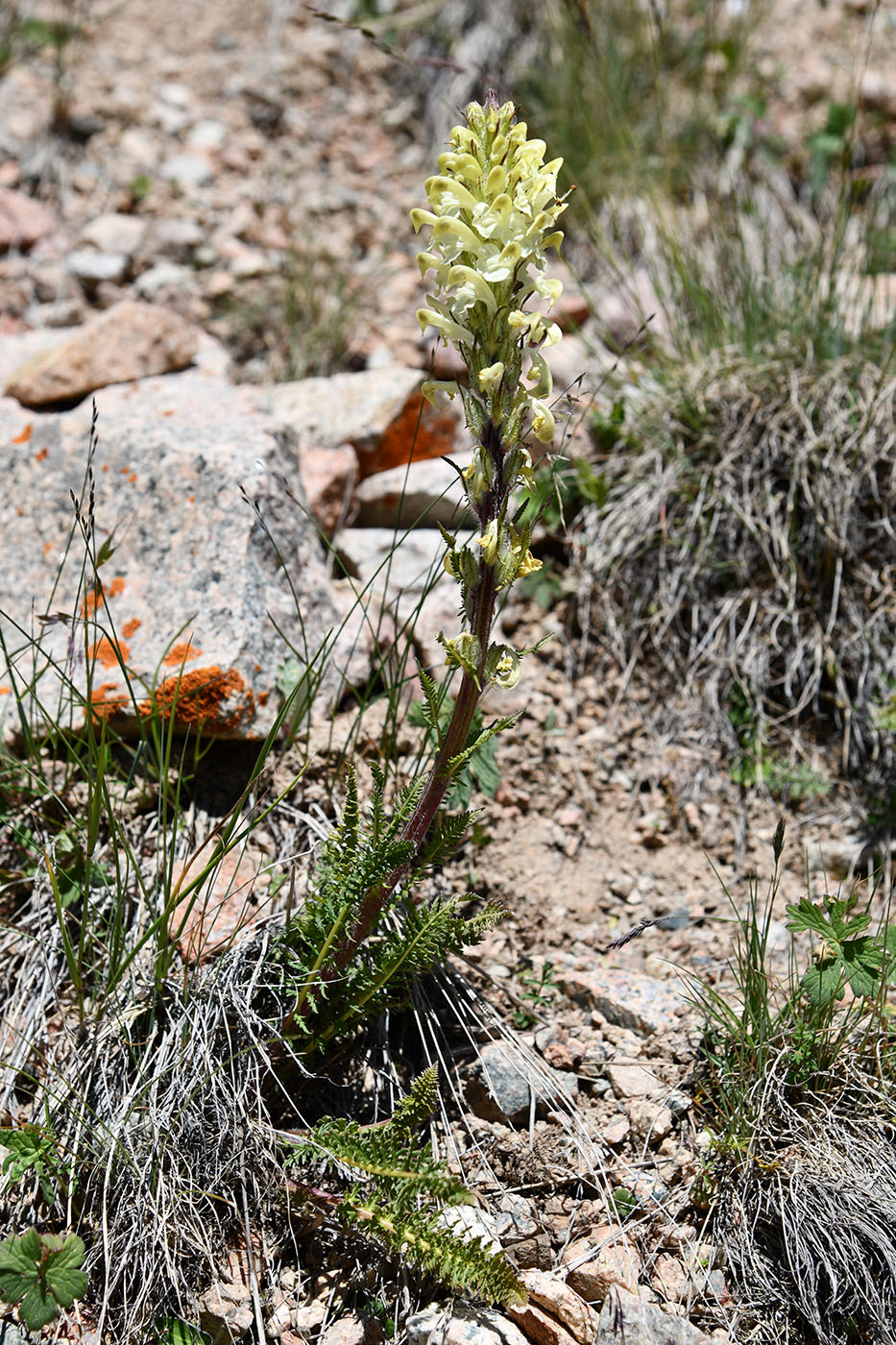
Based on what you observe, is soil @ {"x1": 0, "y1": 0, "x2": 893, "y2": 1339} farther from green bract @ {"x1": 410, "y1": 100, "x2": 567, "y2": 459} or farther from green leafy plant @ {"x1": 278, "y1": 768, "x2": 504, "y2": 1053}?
green bract @ {"x1": 410, "y1": 100, "x2": 567, "y2": 459}

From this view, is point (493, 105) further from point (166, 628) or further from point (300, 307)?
point (300, 307)

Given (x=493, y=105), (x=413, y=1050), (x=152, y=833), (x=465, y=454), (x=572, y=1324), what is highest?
(x=493, y=105)

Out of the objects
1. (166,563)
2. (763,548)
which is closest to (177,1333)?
(166,563)

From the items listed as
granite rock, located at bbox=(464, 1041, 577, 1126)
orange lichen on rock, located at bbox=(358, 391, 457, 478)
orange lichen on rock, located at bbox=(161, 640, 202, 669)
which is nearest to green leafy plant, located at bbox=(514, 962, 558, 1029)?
granite rock, located at bbox=(464, 1041, 577, 1126)

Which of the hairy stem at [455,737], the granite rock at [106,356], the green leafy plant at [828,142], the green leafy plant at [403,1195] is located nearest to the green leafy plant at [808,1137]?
the green leafy plant at [403,1195]

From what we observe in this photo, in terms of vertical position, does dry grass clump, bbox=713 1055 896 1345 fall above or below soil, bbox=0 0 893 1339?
below

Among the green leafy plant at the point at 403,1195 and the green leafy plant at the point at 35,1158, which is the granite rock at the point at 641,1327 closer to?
the green leafy plant at the point at 403,1195

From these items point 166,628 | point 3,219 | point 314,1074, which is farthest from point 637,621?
point 3,219
